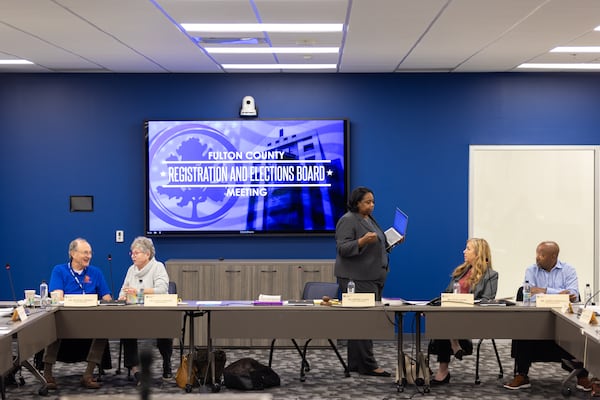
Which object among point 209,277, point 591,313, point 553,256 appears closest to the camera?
point 591,313

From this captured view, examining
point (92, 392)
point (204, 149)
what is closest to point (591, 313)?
point (92, 392)

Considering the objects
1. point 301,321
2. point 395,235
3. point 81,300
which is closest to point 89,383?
point 81,300

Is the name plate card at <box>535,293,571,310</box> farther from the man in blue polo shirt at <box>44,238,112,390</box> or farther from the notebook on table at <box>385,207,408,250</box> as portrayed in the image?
the man in blue polo shirt at <box>44,238,112,390</box>

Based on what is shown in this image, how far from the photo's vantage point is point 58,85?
8.88 m

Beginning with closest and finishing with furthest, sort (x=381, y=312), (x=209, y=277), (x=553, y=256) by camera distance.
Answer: (x=381, y=312) < (x=553, y=256) < (x=209, y=277)

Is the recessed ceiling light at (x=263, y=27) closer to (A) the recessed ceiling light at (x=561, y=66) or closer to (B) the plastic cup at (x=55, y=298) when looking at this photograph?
(B) the plastic cup at (x=55, y=298)

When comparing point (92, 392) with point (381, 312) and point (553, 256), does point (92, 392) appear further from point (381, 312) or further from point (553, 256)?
point (553, 256)

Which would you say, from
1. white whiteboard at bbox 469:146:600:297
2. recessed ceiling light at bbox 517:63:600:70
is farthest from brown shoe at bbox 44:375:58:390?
recessed ceiling light at bbox 517:63:600:70

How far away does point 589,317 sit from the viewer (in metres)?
5.71

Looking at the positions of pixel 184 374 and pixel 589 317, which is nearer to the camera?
pixel 589 317

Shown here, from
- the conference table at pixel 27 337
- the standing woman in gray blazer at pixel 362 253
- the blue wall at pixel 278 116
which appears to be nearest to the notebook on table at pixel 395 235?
the standing woman in gray blazer at pixel 362 253

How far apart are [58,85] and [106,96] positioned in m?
0.53

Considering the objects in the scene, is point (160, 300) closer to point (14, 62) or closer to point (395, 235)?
point (395, 235)

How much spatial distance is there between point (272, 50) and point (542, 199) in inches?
138
